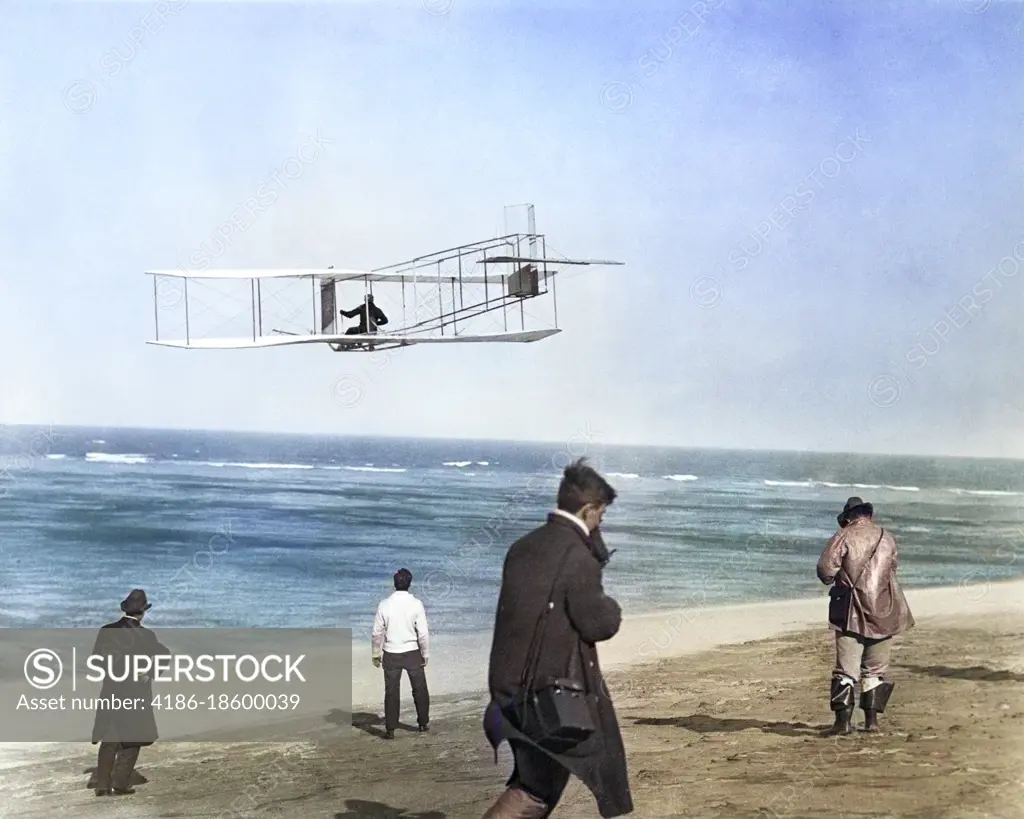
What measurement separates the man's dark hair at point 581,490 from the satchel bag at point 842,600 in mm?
2269

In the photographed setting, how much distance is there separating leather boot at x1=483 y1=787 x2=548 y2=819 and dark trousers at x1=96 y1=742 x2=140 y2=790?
2.34 m

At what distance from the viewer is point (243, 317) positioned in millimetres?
7961

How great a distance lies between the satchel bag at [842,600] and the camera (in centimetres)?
505

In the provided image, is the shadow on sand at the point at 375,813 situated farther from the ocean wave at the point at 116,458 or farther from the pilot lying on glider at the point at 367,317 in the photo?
the ocean wave at the point at 116,458

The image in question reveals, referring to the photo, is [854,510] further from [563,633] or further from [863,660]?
[563,633]

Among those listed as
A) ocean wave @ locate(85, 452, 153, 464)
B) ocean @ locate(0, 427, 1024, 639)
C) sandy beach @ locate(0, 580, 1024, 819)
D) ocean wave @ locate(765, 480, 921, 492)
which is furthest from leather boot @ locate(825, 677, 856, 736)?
ocean wave @ locate(85, 452, 153, 464)

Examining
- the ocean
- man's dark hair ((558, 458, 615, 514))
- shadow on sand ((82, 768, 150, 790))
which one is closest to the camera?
man's dark hair ((558, 458, 615, 514))

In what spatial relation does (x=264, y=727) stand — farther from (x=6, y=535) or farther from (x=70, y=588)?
(x=6, y=535)

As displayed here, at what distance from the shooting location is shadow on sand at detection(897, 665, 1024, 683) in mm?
6516

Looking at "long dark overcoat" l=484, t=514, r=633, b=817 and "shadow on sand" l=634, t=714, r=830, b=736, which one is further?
"shadow on sand" l=634, t=714, r=830, b=736

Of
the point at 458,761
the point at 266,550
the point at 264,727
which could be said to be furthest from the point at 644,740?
the point at 266,550

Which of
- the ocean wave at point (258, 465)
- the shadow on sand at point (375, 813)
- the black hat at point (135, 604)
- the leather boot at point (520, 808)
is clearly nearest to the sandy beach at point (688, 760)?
the shadow on sand at point (375, 813)

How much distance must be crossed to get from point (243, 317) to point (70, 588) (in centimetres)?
768

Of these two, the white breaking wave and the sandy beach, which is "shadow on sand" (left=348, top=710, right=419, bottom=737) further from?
the white breaking wave
